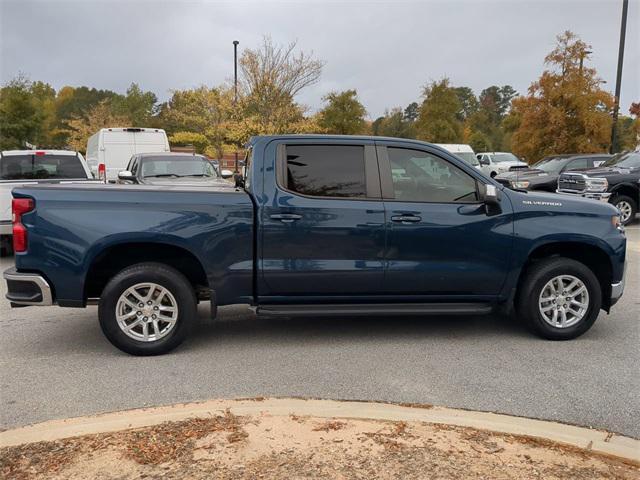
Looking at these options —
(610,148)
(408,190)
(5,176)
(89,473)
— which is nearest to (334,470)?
(89,473)

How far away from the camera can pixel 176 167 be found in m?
11.7

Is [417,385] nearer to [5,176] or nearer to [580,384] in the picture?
[580,384]

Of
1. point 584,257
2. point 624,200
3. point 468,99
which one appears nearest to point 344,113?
point 624,200

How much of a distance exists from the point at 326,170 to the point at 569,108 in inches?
774

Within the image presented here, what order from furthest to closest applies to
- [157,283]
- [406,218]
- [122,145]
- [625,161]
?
[122,145] < [625,161] < [406,218] < [157,283]

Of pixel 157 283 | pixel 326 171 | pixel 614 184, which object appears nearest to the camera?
pixel 157 283

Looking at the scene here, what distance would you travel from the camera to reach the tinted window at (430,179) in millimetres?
5355

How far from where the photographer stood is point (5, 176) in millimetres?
10242

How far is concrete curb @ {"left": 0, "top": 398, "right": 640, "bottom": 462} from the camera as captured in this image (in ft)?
11.4

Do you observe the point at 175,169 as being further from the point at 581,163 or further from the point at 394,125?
the point at 394,125

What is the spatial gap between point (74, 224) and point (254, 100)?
21.4 metres

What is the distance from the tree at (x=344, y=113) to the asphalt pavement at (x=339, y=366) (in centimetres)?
2865

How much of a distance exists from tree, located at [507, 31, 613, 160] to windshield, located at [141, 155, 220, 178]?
49.8ft

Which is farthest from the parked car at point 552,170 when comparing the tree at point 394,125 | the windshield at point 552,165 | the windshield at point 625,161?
the tree at point 394,125
